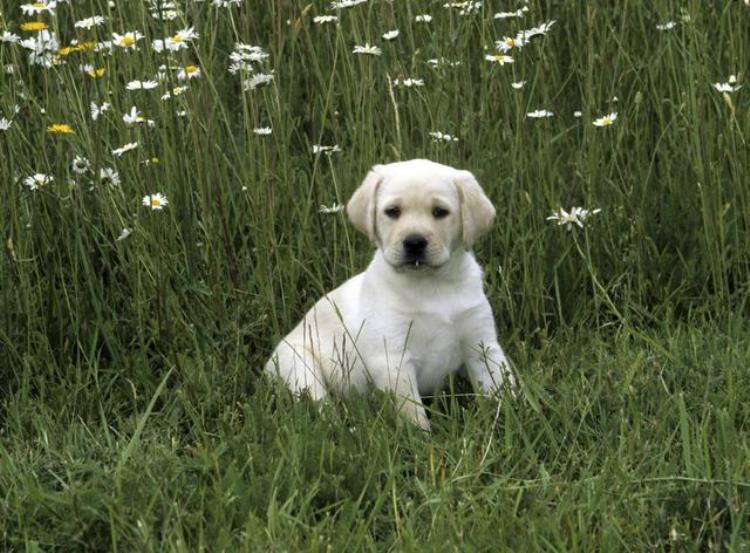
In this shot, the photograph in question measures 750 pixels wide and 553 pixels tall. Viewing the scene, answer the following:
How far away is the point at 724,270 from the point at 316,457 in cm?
171

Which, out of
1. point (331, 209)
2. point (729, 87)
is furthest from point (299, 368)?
point (729, 87)

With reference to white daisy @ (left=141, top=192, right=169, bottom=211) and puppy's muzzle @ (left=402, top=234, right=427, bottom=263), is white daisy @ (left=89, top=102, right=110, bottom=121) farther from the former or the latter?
puppy's muzzle @ (left=402, top=234, right=427, bottom=263)

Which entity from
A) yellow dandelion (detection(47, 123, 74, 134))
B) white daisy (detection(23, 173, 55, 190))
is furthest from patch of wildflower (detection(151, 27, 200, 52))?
white daisy (detection(23, 173, 55, 190))

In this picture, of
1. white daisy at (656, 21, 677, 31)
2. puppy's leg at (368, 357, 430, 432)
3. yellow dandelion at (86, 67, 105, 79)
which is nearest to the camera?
puppy's leg at (368, 357, 430, 432)

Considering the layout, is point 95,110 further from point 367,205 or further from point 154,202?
point 367,205

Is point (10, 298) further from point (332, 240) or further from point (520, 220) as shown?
point (520, 220)

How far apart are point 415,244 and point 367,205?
0.25 m

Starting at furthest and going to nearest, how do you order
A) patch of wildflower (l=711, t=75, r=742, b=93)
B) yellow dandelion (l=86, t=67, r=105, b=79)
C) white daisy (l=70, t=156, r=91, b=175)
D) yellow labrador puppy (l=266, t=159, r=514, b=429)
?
patch of wildflower (l=711, t=75, r=742, b=93) → yellow dandelion (l=86, t=67, r=105, b=79) → white daisy (l=70, t=156, r=91, b=175) → yellow labrador puppy (l=266, t=159, r=514, b=429)

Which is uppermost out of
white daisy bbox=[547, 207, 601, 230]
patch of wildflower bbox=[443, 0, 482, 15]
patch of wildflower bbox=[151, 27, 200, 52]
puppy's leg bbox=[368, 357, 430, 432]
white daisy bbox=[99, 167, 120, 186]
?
patch of wildflower bbox=[151, 27, 200, 52]

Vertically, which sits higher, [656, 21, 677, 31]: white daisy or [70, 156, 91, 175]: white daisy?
[656, 21, 677, 31]: white daisy

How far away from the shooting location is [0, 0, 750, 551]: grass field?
10.0 feet

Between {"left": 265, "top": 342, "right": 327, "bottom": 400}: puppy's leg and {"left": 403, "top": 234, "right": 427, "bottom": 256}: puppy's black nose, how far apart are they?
1.57 feet

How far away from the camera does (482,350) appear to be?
3943 mm

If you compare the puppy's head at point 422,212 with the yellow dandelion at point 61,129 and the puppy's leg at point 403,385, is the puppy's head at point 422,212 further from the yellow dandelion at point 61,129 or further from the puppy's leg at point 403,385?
the yellow dandelion at point 61,129
